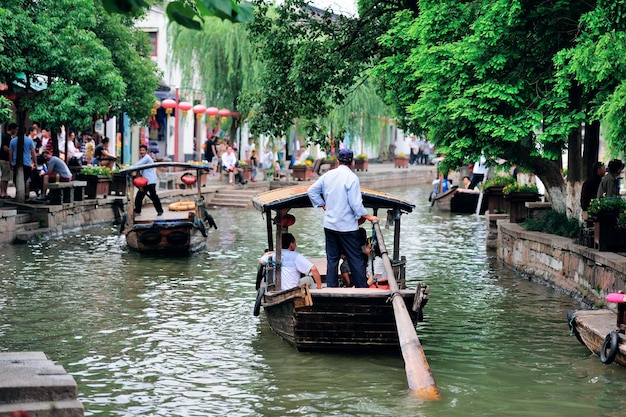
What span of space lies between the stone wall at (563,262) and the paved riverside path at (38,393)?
8.06 metres

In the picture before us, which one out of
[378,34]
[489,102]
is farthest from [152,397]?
[378,34]

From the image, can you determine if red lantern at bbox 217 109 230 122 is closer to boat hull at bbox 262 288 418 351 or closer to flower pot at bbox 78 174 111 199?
flower pot at bbox 78 174 111 199

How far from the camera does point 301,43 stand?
22.1 metres

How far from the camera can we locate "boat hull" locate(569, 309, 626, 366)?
11242mm

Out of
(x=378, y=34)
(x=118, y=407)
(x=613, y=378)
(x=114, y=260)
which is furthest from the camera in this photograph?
(x=378, y=34)

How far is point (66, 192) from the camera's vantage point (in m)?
24.8

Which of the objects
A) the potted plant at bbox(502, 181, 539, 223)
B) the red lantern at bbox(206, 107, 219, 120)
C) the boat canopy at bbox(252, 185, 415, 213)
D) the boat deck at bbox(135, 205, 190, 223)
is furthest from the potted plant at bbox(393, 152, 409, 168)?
the boat canopy at bbox(252, 185, 415, 213)

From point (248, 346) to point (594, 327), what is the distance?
3.66 m

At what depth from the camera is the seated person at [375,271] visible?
42.0ft

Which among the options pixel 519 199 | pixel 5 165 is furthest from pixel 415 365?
pixel 5 165

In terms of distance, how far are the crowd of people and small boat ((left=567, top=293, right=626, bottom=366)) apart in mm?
15150

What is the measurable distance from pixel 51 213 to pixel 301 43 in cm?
616

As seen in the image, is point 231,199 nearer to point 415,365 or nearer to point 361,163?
point 361,163

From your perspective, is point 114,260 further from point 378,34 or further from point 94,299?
point 378,34
